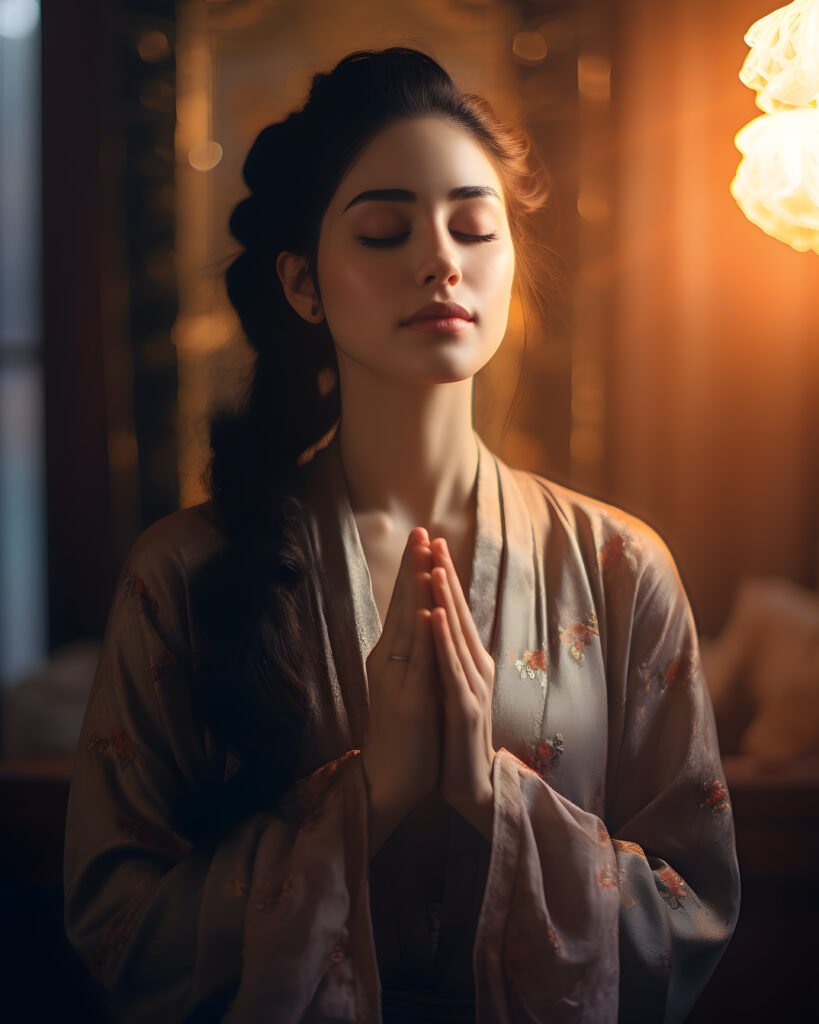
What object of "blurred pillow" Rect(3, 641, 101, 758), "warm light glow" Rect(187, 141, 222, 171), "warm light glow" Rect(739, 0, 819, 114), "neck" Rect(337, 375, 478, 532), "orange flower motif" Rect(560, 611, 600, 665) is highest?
"warm light glow" Rect(187, 141, 222, 171)

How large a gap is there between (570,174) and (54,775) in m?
1.35

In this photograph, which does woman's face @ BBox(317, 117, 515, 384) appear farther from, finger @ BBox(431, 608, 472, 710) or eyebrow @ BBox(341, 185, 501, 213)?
finger @ BBox(431, 608, 472, 710)

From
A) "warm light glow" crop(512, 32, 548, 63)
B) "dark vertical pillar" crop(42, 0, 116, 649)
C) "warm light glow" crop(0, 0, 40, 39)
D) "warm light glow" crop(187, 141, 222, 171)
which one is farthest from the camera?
"dark vertical pillar" crop(42, 0, 116, 649)

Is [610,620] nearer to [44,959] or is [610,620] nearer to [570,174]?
[44,959]

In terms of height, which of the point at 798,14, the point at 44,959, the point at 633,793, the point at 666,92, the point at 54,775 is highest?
the point at 666,92

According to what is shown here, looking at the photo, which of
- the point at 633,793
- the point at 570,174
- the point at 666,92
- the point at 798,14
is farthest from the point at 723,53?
the point at 633,793

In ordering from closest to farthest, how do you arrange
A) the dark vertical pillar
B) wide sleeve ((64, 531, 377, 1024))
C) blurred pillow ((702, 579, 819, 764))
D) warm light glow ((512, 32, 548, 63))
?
wide sleeve ((64, 531, 377, 1024)) < blurred pillow ((702, 579, 819, 764)) < warm light glow ((512, 32, 548, 63)) < the dark vertical pillar

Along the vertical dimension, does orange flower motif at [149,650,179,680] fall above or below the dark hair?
below

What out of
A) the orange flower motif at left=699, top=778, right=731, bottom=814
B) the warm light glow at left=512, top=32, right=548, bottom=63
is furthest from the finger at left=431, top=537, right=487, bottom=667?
the warm light glow at left=512, top=32, right=548, bottom=63

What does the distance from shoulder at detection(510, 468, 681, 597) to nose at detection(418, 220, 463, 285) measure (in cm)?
22

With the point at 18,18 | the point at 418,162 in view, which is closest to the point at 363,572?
the point at 418,162

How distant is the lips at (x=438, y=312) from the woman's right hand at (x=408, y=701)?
163 millimetres

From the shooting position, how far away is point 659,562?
0.86m

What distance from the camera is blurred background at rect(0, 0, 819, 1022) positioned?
1743 mm
